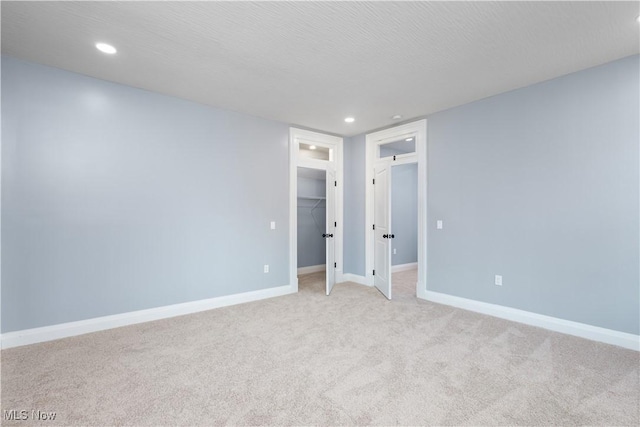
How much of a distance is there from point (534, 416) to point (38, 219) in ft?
14.5

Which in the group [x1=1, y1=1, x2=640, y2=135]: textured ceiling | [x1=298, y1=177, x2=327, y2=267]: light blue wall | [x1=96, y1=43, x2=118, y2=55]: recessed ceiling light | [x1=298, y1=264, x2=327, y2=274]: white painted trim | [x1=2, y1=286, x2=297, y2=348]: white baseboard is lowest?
[x1=298, y1=264, x2=327, y2=274]: white painted trim

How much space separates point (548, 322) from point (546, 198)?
135 cm

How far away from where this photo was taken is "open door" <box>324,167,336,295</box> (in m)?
4.79

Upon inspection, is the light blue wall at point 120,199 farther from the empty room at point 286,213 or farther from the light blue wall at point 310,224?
the light blue wall at point 310,224

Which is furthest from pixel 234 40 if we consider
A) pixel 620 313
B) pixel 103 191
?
pixel 620 313

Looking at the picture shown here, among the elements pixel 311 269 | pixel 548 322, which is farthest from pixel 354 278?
pixel 548 322

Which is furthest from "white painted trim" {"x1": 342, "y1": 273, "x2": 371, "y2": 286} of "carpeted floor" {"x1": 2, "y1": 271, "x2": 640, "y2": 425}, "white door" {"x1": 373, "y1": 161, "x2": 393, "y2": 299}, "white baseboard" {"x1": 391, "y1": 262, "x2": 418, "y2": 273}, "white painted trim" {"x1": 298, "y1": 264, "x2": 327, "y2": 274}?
"carpeted floor" {"x1": 2, "y1": 271, "x2": 640, "y2": 425}

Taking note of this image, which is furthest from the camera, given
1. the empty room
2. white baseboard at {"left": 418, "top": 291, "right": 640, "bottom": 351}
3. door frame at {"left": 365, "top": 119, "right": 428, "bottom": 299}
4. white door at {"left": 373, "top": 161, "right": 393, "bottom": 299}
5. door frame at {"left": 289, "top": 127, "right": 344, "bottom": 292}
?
door frame at {"left": 289, "top": 127, "right": 344, "bottom": 292}

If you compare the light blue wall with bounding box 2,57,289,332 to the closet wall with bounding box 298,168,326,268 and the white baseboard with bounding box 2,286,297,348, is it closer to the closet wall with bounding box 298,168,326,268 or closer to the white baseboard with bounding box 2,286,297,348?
the white baseboard with bounding box 2,286,297,348

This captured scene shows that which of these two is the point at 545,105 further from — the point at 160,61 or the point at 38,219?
the point at 38,219

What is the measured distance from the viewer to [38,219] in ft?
9.49

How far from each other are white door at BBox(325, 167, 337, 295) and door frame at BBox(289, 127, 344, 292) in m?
0.18

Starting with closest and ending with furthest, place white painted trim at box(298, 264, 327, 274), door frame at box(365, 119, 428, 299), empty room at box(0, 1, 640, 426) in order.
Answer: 1. empty room at box(0, 1, 640, 426)
2. door frame at box(365, 119, 428, 299)
3. white painted trim at box(298, 264, 327, 274)

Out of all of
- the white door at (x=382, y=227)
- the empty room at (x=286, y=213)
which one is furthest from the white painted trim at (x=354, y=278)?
the empty room at (x=286, y=213)
